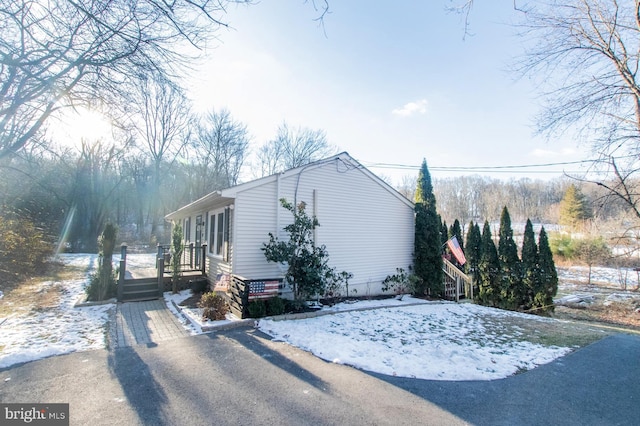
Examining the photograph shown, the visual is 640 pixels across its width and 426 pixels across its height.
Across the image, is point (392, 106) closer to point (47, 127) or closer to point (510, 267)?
point (510, 267)

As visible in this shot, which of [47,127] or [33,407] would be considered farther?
[47,127]

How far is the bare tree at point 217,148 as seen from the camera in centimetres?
2905

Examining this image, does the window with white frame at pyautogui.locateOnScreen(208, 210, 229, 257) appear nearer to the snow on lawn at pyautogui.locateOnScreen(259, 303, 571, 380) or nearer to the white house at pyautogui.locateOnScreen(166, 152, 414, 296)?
the white house at pyautogui.locateOnScreen(166, 152, 414, 296)

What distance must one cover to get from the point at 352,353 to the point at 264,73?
485 centimetres

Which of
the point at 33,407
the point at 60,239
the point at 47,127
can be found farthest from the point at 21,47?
the point at 60,239

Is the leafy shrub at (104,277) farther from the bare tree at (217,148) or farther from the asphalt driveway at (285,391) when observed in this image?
the bare tree at (217,148)

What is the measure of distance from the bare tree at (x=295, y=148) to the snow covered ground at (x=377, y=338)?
24.0m

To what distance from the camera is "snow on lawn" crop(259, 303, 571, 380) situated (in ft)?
14.1

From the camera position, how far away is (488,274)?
11.3 m

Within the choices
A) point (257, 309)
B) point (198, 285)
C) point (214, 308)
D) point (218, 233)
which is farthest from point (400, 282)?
point (198, 285)

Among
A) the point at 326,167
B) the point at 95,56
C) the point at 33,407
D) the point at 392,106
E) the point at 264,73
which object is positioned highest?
the point at 392,106

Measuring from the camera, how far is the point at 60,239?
22844 mm

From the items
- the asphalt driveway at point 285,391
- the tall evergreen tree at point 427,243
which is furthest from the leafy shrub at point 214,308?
the tall evergreen tree at point 427,243

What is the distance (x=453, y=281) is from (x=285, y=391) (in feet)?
31.2
